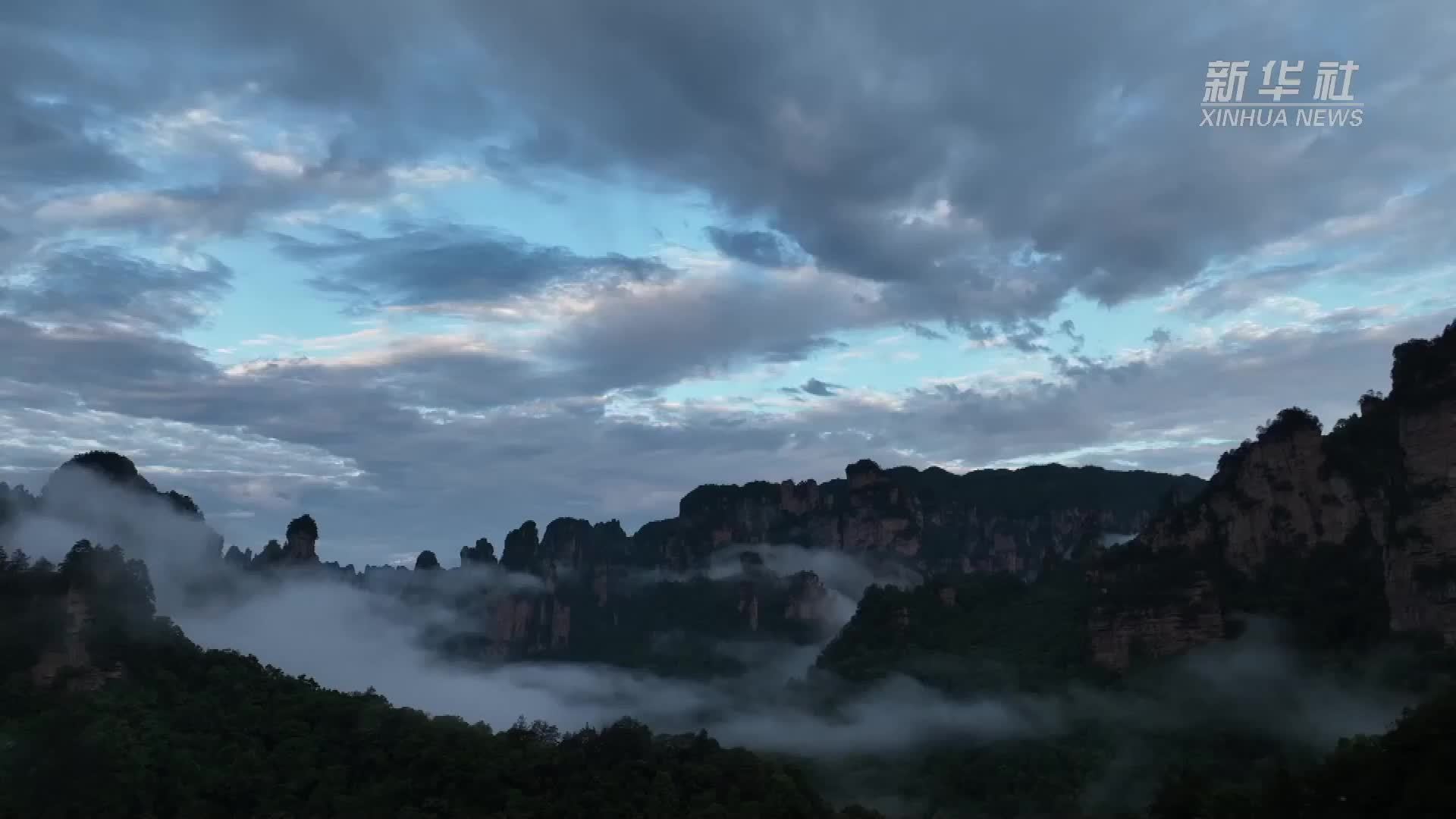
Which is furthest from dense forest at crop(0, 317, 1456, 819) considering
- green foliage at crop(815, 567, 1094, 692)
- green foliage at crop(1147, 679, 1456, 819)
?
green foliage at crop(815, 567, 1094, 692)

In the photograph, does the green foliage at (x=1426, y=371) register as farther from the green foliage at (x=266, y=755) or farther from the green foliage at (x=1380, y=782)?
the green foliage at (x=266, y=755)

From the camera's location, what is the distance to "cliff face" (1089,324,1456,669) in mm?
90312

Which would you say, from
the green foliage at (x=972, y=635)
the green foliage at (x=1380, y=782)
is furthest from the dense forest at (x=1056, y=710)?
the green foliage at (x=972, y=635)

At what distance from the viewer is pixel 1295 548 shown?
118 meters

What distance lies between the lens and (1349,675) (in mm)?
96188

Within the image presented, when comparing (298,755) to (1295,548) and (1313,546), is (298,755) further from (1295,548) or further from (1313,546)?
(1313,546)

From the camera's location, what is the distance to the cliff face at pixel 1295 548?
90312mm

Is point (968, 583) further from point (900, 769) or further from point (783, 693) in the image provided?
point (900, 769)

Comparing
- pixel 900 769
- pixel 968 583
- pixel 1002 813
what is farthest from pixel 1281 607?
pixel 968 583

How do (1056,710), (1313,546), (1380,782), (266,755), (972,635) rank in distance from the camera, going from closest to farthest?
(1380,782), (266,755), (1313,546), (1056,710), (972,635)

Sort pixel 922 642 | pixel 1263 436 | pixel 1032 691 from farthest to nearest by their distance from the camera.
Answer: pixel 922 642, pixel 1032 691, pixel 1263 436

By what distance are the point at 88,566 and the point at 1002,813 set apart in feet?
292

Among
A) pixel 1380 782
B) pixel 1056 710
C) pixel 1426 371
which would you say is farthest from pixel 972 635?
pixel 1380 782

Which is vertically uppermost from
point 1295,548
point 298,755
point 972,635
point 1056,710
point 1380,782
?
point 1295,548
